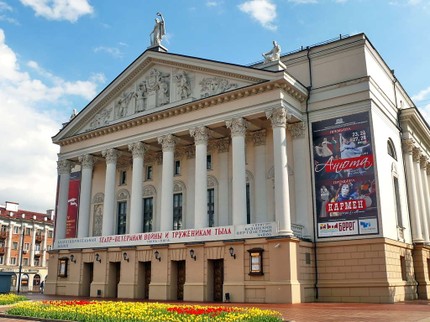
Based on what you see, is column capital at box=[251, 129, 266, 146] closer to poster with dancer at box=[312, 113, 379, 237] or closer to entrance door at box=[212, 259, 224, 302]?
poster with dancer at box=[312, 113, 379, 237]

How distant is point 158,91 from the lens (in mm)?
34750

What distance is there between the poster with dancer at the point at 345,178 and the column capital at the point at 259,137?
13.2 feet

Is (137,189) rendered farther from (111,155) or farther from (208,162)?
(208,162)

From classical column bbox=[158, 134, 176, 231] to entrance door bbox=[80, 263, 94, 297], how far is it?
25.9 feet

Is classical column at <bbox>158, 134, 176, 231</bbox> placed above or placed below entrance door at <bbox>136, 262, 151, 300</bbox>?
above

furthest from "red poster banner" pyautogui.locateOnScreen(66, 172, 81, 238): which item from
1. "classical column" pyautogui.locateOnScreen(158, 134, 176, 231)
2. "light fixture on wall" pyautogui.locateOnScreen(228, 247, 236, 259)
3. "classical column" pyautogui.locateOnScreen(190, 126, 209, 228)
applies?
"light fixture on wall" pyautogui.locateOnScreen(228, 247, 236, 259)

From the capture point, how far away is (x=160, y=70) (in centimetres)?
3541

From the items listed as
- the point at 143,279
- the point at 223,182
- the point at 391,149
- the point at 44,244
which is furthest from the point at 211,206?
the point at 44,244

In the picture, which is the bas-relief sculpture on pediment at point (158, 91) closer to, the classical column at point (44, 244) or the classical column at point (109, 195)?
the classical column at point (109, 195)

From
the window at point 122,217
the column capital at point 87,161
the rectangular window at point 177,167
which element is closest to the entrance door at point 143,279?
the window at point 122,217

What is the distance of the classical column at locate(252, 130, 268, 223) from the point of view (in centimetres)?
3083

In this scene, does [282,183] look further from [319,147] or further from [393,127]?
[393,127]

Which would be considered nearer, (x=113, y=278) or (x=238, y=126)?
(x=238, y=126)

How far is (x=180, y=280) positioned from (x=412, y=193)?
17.4m
